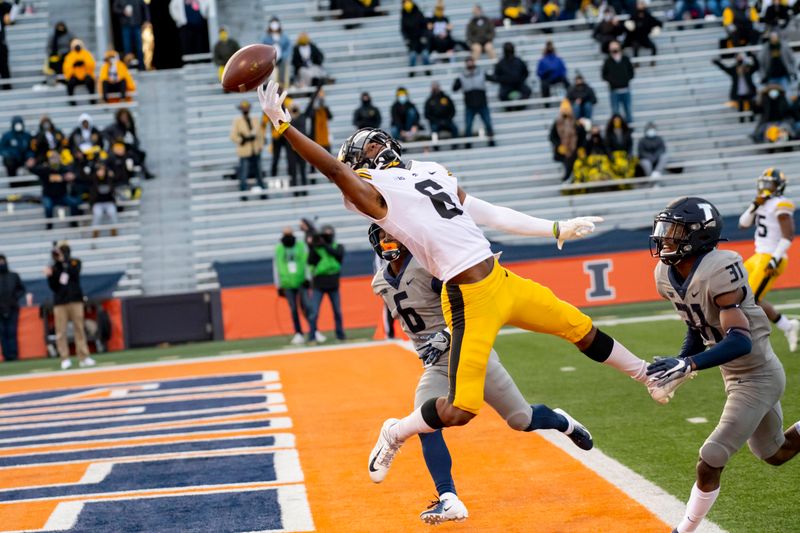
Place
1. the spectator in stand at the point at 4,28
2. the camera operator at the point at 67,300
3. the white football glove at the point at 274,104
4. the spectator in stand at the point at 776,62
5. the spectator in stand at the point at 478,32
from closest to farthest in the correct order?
the white football glove at the point at 274,104
the camera operator at the point at 67,300
the spectator in stand at the point at 776,62
the spectator in stand at the point at 478,32
the spectator in stand at the point at 4,28

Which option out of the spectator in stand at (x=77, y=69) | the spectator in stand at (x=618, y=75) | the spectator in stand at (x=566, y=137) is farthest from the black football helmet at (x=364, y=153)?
the spectator in stand at (x=77, y=69)

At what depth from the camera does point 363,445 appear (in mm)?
A: 8023

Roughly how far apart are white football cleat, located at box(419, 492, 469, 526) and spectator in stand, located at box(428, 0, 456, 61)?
1995cm

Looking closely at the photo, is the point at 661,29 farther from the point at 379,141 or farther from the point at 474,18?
the point at 379,141

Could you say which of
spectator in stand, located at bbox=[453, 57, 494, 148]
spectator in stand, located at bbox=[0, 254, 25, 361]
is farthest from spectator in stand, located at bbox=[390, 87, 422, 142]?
spectator in stand, located at bbox=[0, 254, 25, 361]

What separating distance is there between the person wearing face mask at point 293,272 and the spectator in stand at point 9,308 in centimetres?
435

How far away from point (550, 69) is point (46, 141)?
34.2ft

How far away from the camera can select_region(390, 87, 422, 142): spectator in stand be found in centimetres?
2252

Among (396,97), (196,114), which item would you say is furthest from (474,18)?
(196,114)

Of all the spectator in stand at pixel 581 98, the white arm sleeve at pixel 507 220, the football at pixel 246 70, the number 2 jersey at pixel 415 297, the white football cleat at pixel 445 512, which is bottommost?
the white football cleat at pixel 445 512

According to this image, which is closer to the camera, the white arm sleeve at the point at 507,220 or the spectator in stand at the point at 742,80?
the white arm sleeve at the point at 507,220

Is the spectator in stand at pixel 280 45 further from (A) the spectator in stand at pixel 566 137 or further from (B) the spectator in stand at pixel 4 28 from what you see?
(B) the spectator in stand at pixel 4 28

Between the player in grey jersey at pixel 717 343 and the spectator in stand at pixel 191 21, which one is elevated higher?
the spectator in stand at pixel 191 21

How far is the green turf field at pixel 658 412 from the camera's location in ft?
18.4
